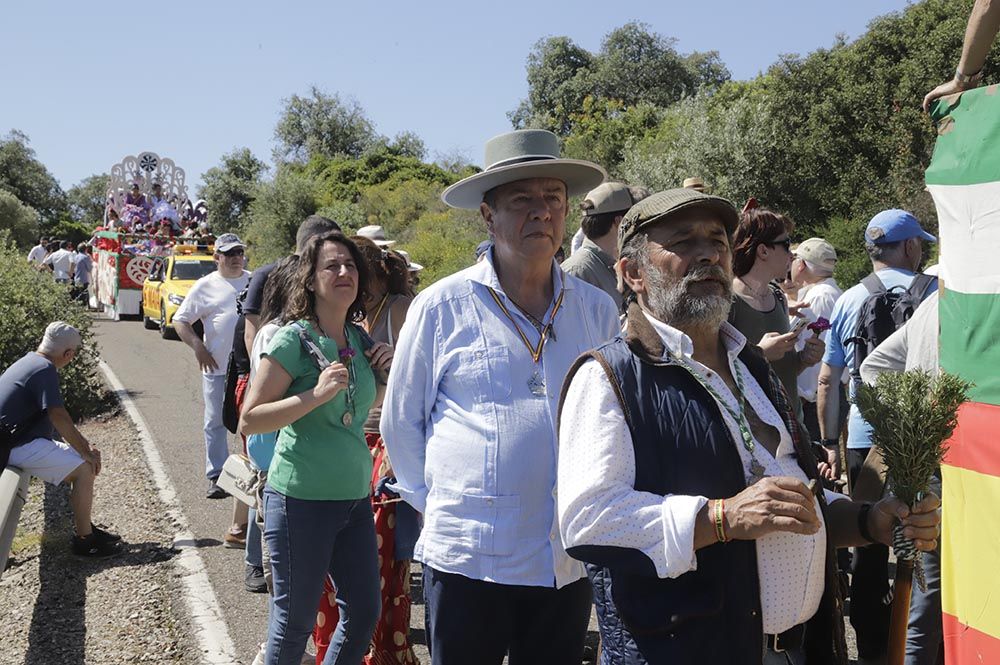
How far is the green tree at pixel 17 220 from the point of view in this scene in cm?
6278

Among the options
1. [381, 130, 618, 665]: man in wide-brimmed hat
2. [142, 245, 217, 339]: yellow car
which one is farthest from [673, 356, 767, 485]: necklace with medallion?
[142, 245, 217, 339]: yellow car

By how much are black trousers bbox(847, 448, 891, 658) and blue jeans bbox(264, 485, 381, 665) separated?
89.1 inches

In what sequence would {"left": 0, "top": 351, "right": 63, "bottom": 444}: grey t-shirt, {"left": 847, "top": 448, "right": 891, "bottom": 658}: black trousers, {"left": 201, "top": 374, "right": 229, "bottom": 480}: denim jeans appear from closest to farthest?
{"left": 847, "top": 448, "right": 891, "bottom": 658}: black trousers, {"left": 0, "top": 351, "right": 63, "bottom": 444}: grey t-shirt, {"left": 201, "top": 374, "right": 229, "bottom": 480}: denim jeans

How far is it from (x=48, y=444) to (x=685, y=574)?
19.9ft

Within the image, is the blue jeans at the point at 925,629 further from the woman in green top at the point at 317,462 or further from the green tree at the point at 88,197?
the green tree at the point at 88,197

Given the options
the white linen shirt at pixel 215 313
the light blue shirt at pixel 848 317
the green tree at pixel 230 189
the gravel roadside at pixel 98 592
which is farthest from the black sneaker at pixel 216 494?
the green tree at pixel 230 189

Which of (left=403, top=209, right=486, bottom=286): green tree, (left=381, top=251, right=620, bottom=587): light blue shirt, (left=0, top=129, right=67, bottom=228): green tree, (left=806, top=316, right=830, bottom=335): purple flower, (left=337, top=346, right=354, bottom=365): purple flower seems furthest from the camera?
(left=0, top=129, right=67, bottom=228): green tree

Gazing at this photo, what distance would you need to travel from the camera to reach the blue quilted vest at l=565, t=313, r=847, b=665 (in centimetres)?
226

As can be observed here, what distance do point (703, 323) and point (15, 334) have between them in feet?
35.2

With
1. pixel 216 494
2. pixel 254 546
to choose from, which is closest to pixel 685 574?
pixel 254 546

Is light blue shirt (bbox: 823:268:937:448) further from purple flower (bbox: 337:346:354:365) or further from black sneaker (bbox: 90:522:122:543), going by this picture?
black sneaker (bbox: 90:522:122:543)

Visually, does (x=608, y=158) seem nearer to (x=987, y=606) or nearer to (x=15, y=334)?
(x=15, y=334)

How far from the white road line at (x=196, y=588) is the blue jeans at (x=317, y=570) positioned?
52.9 inches

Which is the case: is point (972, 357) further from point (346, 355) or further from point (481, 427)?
point (346, 355)
